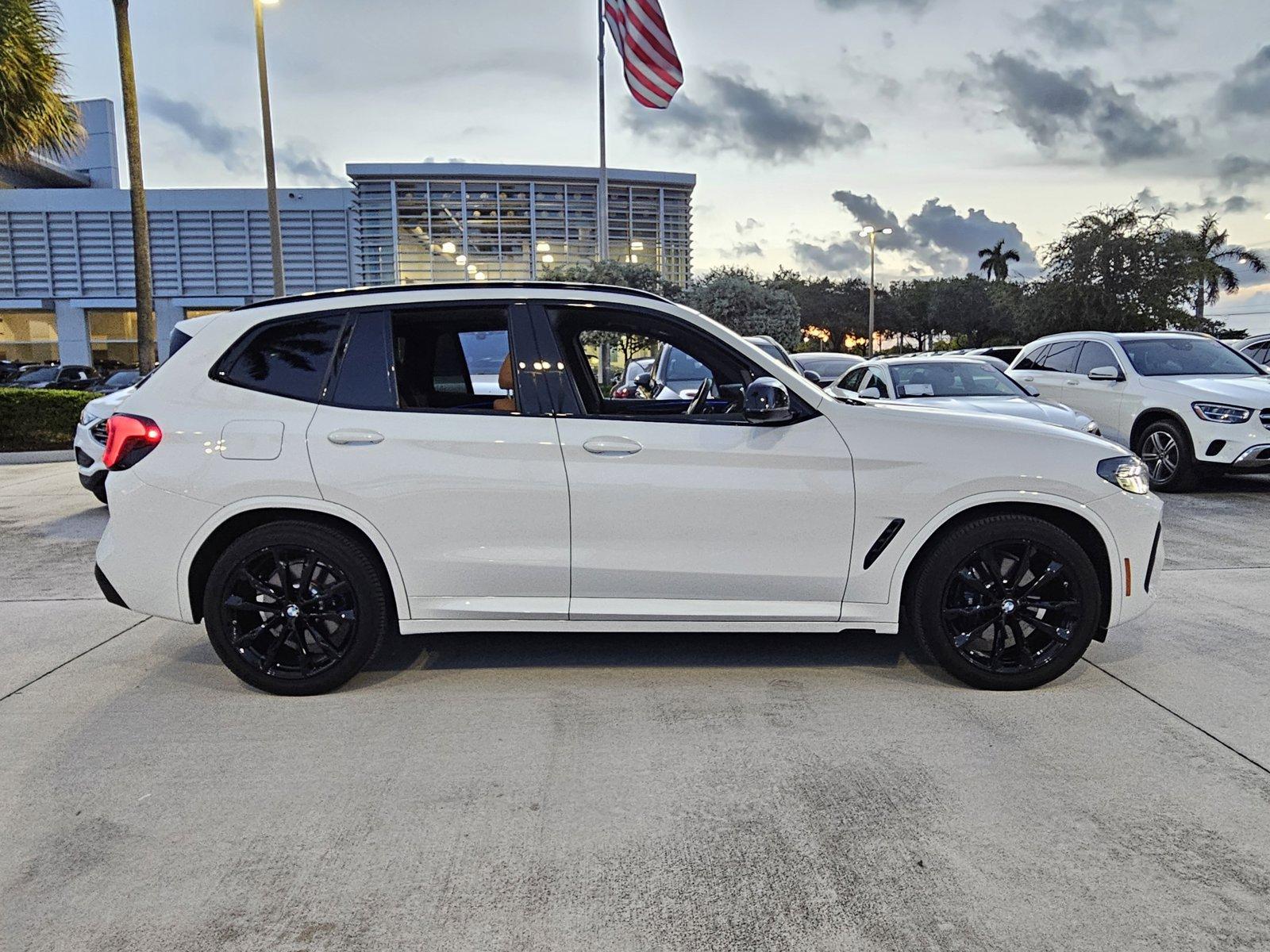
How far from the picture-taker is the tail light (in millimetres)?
4035

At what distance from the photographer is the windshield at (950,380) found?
966 cm

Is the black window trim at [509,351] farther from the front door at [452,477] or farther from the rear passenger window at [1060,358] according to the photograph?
the rear passenger window at [1060,358]

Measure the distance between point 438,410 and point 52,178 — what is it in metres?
57.9

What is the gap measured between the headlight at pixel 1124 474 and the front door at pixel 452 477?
235 centimetres

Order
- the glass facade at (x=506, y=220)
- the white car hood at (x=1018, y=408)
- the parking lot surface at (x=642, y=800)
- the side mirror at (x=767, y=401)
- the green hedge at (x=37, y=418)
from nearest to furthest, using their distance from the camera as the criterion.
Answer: the parking lot surface at (x=642, y=800) → the side mirror at (x=767, y=401) → the white car hood at (x=1018, y=408) → the green hedge at (x=37, y=418) → the glass facade at (x=506, y=220)

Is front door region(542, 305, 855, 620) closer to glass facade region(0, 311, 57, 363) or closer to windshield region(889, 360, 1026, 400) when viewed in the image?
windshield region(889, 360, 1026, 400)

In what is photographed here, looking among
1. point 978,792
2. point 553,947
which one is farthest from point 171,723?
point 978,792

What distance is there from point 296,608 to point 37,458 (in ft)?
42.6

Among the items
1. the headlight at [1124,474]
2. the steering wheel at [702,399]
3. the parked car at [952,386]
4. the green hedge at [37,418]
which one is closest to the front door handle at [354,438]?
the steering wheel at [702,399]

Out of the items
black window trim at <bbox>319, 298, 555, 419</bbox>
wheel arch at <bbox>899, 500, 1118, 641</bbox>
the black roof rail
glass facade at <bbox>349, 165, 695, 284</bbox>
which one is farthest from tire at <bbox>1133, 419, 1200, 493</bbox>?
glass facade at <bbox>349, 165, 695, 284</bbox>

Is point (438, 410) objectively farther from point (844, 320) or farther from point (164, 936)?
point (844, 320)

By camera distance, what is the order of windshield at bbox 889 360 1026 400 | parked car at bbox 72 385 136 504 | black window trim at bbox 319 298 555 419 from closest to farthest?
black window trim at bbox 319 298 555 419, parked car at bbox 72 385 136 504, windshield at bbox 889 360 1026 400

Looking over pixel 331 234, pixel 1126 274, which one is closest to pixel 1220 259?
pixel 1126 274

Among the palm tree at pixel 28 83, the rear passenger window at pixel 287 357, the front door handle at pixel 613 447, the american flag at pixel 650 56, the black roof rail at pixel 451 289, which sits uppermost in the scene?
the american flag at pixel 650 56
